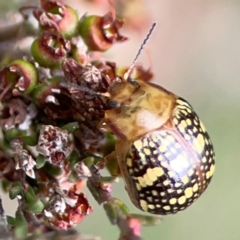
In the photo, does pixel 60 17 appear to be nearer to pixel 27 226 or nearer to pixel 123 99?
pixel 123 99

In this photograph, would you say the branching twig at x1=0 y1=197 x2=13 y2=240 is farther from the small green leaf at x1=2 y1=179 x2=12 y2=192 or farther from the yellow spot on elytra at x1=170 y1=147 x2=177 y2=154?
the yellow spot on elytra at x1=170 y1=147 x2=177 y2=154

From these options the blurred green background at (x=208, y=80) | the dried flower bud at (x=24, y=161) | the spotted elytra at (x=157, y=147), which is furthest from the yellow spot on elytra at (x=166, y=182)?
the blurred green background at (x=208, y=80)

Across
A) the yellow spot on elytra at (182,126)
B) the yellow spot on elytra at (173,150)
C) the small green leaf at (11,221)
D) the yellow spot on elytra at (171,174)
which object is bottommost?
the small green leaf at (11,221)

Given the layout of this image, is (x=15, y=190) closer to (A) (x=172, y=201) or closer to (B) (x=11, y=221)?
(B) (x=11, y=221)

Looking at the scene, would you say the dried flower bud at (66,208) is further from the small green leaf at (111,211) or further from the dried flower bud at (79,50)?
the dried flower bud at (79,50)

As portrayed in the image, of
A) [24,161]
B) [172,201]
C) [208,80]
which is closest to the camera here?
[24,161]

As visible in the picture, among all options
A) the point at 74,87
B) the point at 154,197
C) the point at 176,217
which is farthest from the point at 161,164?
the point at 176,217

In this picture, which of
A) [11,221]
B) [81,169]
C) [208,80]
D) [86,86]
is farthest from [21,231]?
[208,80]
